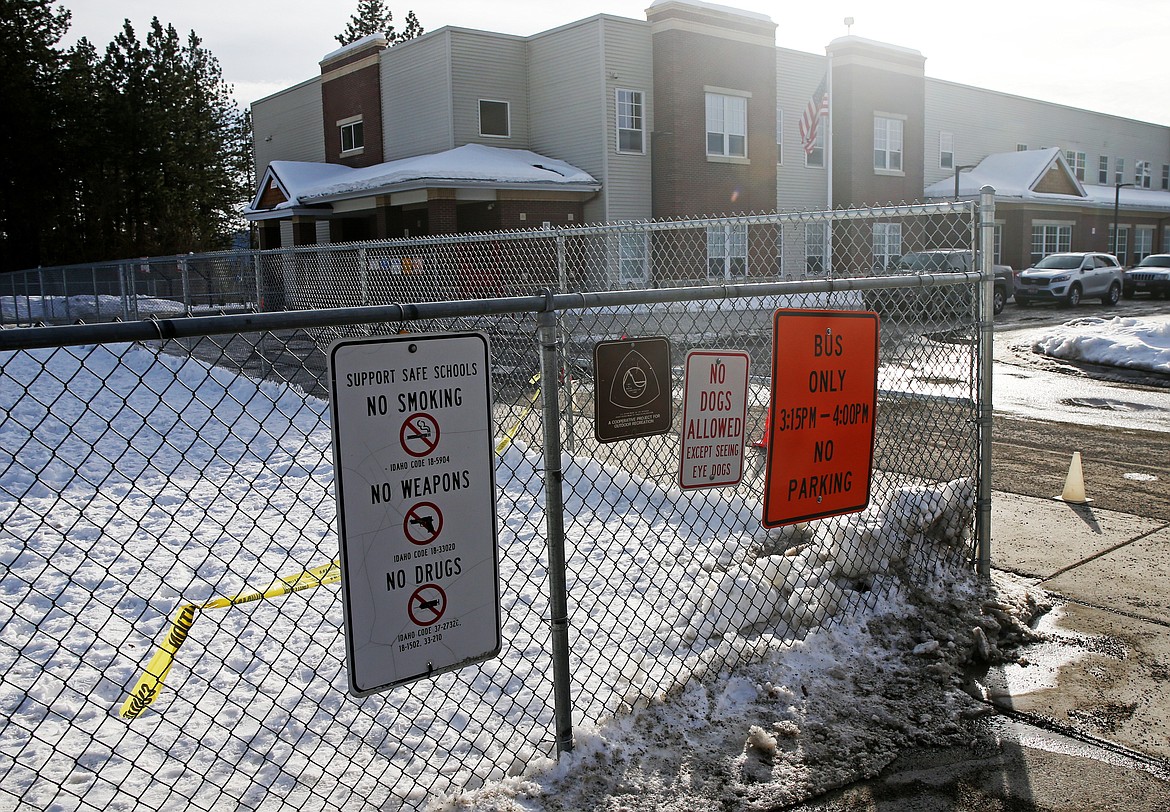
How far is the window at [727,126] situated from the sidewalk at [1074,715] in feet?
82.9

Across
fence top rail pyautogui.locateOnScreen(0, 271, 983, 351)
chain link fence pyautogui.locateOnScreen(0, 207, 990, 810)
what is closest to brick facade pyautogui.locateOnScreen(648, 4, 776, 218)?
chain link fence pyautogui.locateOnScreen(0, 207, 990, 810)

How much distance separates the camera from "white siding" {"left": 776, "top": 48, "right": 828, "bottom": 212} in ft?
112

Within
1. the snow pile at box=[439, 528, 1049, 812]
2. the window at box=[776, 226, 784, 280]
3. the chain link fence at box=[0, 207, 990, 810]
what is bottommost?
the snow pile at box=[439, 528, 1049, 812]

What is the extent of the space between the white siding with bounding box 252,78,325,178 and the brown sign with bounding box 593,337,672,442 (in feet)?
115

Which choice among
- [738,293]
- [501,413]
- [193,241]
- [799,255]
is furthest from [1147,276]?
[193,241]

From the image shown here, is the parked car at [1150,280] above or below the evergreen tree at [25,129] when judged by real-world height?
below

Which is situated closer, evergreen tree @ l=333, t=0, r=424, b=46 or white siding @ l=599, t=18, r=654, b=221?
white siding @ l=599, t=18, r=654, b=221

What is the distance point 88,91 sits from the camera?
1510 inches

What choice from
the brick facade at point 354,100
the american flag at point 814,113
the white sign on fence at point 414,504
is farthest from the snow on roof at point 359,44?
the white sign on fence at point 414,504

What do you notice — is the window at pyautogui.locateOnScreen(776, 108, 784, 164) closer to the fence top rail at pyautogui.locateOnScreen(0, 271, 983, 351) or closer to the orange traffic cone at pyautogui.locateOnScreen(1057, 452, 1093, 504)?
the orange traffic cone at pyautogui.locateOnScreen(1057, 452, 1093, 504)

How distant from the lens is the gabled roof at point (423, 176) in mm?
25188

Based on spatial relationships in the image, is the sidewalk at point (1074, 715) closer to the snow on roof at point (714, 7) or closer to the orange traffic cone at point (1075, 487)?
the orange traffic cone at point (1075, 487)

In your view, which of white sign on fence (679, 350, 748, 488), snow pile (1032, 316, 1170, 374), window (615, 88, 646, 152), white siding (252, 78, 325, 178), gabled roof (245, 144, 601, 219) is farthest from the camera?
white siding (252, 78, 325, 178)

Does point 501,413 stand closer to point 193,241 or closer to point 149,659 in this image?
point 149,659
